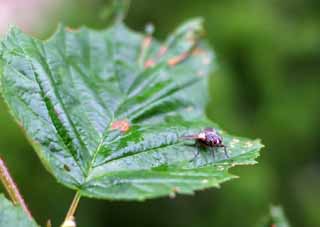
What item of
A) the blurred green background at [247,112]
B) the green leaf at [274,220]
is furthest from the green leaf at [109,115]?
the blurred green background at [247,112]

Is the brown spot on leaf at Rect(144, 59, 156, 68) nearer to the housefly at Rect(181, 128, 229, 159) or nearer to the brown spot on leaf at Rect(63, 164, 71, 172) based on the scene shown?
the housefly at Rect(181, 128, 229, 159)

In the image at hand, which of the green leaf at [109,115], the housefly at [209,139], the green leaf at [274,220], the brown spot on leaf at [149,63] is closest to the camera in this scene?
the green leaf at [109,115]

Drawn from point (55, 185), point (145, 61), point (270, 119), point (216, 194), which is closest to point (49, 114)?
point (145, 61)

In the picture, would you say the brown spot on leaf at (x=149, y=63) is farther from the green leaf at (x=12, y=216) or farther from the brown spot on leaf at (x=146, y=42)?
the green leaf at (x=12, y=216)

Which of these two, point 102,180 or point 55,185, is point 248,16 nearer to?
point 55,185

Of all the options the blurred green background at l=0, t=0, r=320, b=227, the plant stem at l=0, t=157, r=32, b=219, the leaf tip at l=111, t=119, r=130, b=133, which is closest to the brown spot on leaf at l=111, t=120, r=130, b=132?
the leaf tip at l=111, t=119, r=130, b=133

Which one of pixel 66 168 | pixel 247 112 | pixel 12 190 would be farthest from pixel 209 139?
pixel 247 112

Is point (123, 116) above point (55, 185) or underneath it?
above
